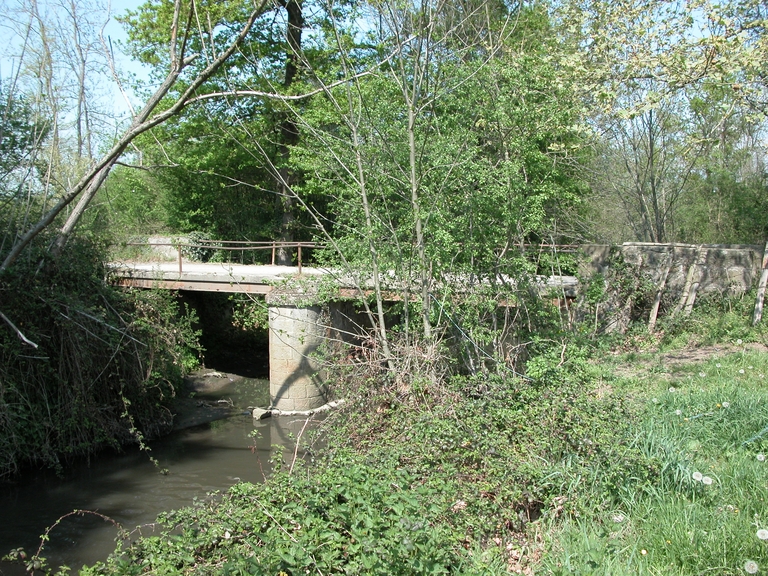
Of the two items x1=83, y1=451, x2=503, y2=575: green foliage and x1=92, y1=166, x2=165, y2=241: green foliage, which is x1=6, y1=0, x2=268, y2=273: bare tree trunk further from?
x1=92, y1=166, x2=165, y2=241: green foliage

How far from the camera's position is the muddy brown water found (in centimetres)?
798

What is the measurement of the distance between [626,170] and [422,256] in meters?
11.3

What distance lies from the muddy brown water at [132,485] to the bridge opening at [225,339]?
15.4ft

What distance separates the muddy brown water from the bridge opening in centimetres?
469

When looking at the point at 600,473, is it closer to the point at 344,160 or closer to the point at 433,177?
the point at 433,177

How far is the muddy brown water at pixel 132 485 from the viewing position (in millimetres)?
7984

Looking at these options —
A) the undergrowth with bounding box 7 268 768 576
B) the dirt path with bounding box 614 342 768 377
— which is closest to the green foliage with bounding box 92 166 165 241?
the dirt path with bounding box 614 342 768 377

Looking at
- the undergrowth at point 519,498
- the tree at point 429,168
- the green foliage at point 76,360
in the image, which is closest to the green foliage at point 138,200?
the green foliage at point 76,360

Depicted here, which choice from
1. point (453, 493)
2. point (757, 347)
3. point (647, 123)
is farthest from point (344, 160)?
point (647, 123)

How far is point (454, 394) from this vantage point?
820cm

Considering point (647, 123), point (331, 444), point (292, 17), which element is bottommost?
point (331, 444)

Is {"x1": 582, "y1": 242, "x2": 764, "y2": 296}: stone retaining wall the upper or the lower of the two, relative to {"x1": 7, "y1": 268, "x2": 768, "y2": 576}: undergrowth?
upper

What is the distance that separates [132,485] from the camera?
33.6 ft

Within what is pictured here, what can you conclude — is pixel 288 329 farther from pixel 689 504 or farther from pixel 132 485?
pixel 689 504
